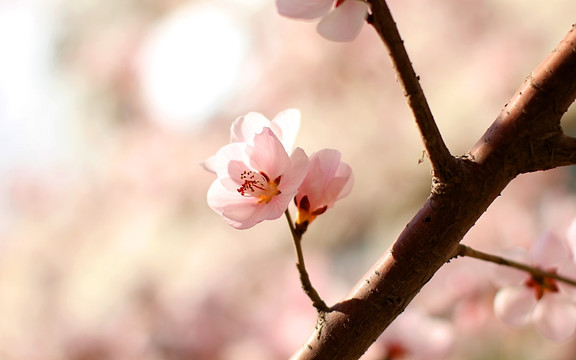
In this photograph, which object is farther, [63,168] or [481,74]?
[63,168]

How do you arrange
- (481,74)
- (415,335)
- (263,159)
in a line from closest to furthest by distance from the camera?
(263,159)
(415,335)
(481,74)

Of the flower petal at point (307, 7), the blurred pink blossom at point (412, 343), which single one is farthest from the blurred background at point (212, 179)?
the flower petal at point (307, 7)

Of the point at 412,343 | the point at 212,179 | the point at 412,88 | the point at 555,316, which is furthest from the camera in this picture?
the point at 212,179

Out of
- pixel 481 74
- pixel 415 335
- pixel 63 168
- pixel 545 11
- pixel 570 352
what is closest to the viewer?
pixel 415 335

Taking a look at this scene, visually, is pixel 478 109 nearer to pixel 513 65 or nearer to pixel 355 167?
pixel 513 65

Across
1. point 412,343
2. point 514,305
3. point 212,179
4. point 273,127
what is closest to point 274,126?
point 273,127

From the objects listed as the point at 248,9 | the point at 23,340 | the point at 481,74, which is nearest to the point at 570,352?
the point at 481,74

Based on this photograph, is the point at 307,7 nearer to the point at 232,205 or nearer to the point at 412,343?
the point at 232,205

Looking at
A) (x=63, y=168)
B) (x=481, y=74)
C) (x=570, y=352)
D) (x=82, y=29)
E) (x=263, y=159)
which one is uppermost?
(x=82, y=29)

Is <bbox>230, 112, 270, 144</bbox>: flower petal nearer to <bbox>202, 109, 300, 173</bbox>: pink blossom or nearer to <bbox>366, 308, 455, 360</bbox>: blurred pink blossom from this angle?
<bbox>202, 109, 300, 173</bbox>: pink blossom
